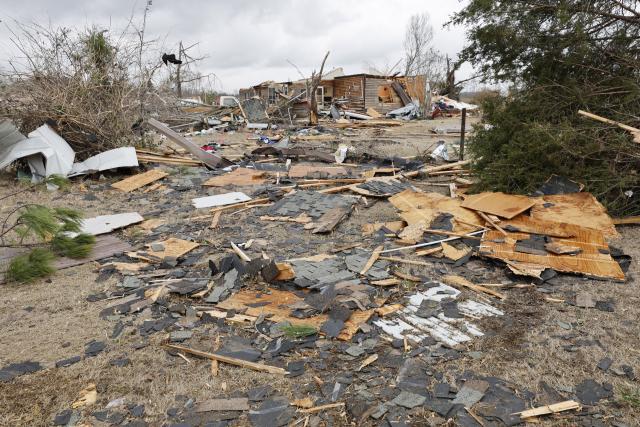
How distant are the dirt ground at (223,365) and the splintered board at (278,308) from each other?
1.13 feet

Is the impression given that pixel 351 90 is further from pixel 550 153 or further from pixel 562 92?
pixel 550 153

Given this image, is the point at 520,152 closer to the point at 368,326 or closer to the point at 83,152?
the point at 368,326

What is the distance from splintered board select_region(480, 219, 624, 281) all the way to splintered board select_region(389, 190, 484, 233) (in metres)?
0.45

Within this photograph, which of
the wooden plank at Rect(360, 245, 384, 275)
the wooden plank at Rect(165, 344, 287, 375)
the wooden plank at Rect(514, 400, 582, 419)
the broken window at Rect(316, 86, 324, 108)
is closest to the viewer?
the wooden plank at Rect(514, 400, 582, 419)

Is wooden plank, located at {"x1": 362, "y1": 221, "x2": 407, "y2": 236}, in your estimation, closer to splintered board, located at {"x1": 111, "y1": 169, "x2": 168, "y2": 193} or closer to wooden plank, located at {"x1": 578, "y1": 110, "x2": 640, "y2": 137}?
wooden plank, located at {"x1": 578, "y1": 110, "x2": 640, "y2": 137}

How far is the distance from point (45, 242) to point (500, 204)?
617 centimetres

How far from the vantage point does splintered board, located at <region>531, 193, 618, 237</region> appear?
561cm

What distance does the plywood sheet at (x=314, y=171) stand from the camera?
32.8 feet

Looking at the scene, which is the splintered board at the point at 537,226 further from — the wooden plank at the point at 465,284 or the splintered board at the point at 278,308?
the splintered board at the point at 278,308

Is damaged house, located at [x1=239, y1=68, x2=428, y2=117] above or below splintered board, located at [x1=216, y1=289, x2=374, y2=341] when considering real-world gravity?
above

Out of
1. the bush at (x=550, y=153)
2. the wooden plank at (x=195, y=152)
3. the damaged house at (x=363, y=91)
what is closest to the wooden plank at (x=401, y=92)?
the damaged house at (x=363, y=91)

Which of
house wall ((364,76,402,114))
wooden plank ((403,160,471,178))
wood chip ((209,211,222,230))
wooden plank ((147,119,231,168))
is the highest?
house wall ((364,76,402,114))

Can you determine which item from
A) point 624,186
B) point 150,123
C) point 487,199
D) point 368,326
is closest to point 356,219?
point 487,199

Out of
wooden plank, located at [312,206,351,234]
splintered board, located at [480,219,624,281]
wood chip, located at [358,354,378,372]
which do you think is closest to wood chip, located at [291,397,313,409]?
wood chip, located at [358,354,378,372]
